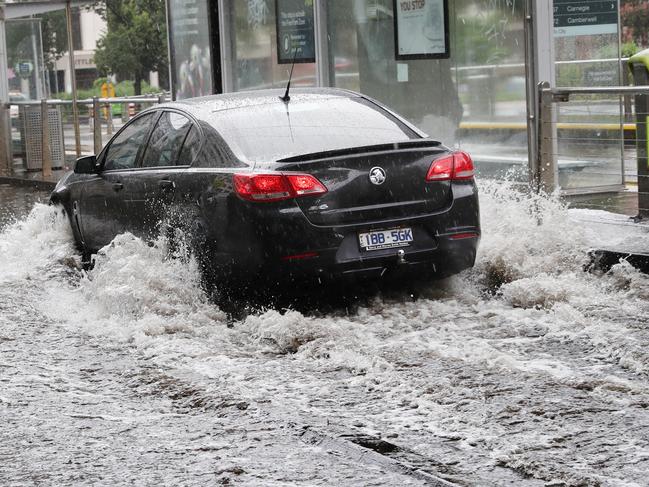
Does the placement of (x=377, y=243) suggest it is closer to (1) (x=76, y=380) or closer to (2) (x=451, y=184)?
(2) (x=451, y=184)

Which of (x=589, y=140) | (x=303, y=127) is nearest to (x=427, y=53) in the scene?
(x=589, y=140)

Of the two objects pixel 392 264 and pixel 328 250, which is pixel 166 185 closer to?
pixel 328 250

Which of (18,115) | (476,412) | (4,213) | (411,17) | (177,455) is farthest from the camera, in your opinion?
(18,115)

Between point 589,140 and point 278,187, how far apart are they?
15.7 ft

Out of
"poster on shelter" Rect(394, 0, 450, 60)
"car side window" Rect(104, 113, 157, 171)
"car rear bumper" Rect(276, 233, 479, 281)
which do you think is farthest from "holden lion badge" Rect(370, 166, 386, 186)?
"poster on shelter" Rect(394, 0, 450, 60)

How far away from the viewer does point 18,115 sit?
76.5 ft

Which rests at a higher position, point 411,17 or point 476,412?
point 411,17

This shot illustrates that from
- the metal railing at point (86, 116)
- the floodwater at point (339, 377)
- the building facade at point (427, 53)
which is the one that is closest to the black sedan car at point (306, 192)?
the floodwater at point (339, 377)

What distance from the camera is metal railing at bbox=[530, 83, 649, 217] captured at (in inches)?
422

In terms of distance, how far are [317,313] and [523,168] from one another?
5.34 m

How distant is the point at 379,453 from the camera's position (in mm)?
5160

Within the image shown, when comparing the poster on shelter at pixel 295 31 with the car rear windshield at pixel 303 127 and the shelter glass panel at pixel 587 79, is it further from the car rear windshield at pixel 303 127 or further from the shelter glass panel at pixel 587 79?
the car rear windshield at pixel 303 127

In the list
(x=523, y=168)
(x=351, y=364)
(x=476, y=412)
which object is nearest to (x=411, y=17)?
(x=523, y=168)

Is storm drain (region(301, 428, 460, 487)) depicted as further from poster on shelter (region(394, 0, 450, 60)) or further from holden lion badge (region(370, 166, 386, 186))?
poster on shelter (region(394, 0, 450, 60))
